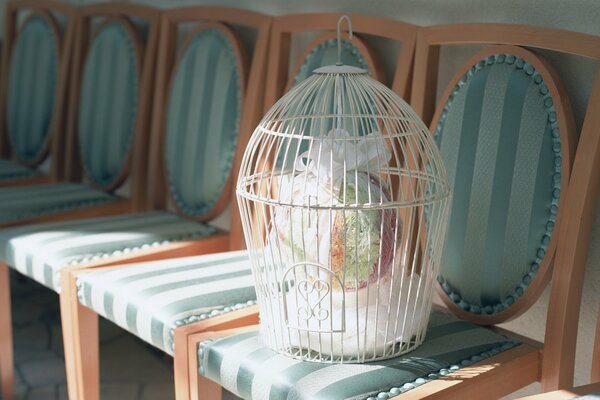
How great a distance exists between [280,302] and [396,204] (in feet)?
0.75

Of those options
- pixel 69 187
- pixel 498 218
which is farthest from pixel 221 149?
pixel 498 218

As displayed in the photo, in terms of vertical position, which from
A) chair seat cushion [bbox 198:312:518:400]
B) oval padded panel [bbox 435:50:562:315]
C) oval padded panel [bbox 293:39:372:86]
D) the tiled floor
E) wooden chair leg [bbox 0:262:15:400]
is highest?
oval padded panel [bbox 293:39:372:86]

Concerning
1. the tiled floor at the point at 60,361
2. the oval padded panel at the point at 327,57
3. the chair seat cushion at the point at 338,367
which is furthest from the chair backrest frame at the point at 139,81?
the chair seat cushion at the point at 338,367

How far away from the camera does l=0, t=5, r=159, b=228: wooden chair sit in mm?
2285

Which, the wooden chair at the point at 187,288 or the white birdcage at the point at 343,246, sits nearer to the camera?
the white birdcage at the point at 343,246

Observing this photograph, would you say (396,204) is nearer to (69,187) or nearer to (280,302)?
(280,302)

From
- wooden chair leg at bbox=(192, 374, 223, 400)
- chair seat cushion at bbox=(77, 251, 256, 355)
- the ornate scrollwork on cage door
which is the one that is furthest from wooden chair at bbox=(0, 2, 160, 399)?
the ornate scrollwork on cage door

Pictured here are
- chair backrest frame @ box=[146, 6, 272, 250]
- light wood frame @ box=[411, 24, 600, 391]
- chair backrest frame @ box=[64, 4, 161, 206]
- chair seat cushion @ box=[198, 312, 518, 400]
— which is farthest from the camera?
chair backrest frame @ box=[64, 4, 161, 206]

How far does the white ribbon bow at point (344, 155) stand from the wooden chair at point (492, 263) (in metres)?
0.27

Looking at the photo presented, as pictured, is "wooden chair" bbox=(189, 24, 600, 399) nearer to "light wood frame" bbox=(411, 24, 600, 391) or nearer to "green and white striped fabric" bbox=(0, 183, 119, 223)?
"light wood frame" bbox=(411, 24, 600, 391)

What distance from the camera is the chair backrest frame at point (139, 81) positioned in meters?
2.35

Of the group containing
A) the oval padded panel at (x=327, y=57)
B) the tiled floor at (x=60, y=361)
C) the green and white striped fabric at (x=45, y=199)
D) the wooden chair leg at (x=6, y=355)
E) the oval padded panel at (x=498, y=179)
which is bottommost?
the tiled floor at (x=60, y=361)

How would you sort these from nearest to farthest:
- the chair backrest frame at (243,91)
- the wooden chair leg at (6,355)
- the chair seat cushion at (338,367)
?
the chair seat cushion at (338,367), the chair backrest frame at (243,91), the wooden chair leg at (6,355)

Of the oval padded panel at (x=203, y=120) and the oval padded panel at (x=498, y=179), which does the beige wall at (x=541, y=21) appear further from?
the oval padded panel at (x=203, y=120)
